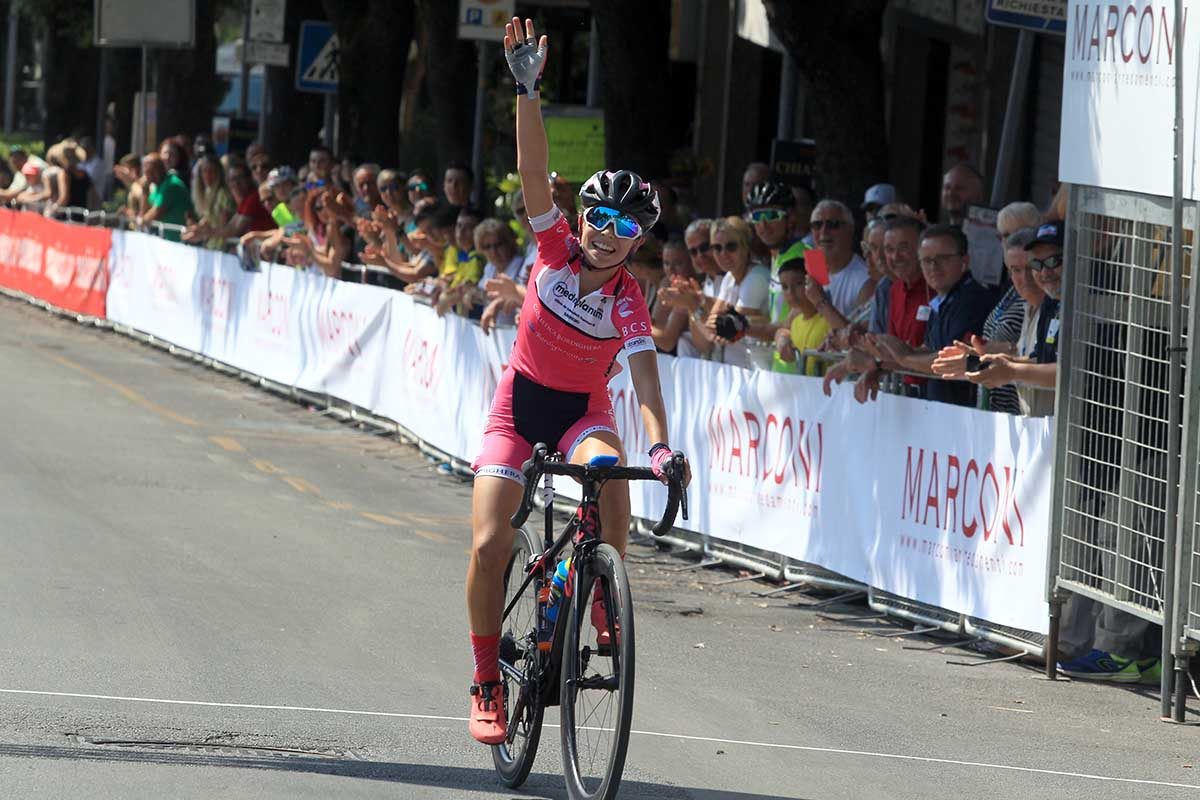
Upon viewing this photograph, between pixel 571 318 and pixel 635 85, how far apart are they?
556 inches

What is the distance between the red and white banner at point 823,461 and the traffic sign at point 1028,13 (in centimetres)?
248

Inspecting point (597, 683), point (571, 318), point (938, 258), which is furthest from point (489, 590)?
point (938, 258)

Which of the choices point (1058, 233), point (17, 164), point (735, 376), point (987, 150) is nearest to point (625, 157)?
point (987, 150)

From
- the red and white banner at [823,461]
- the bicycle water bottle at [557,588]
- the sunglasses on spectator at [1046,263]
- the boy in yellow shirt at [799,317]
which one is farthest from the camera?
the boy in yellow shirt at [799,317]

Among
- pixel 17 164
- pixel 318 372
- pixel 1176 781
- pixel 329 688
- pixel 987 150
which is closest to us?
pixel 1176 781

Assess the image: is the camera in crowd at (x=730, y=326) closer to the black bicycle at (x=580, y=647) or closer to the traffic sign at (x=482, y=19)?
the black bicycle at (x=580, y=647)

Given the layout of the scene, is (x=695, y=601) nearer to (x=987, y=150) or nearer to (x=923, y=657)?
(x=923, y=657)

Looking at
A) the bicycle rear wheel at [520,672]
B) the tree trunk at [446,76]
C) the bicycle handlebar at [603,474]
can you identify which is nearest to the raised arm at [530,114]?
the bicycle handlebar at [603,474]

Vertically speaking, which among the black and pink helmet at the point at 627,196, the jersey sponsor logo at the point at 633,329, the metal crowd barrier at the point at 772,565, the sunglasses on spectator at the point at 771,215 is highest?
the sunglasses on spectator at the point at 771,215

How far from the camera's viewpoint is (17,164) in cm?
3388

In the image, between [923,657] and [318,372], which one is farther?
[318,372]

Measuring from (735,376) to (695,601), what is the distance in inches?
61.2

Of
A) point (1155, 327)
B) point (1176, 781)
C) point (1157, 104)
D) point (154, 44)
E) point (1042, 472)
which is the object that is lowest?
point (1176, 781)

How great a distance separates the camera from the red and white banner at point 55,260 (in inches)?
998
